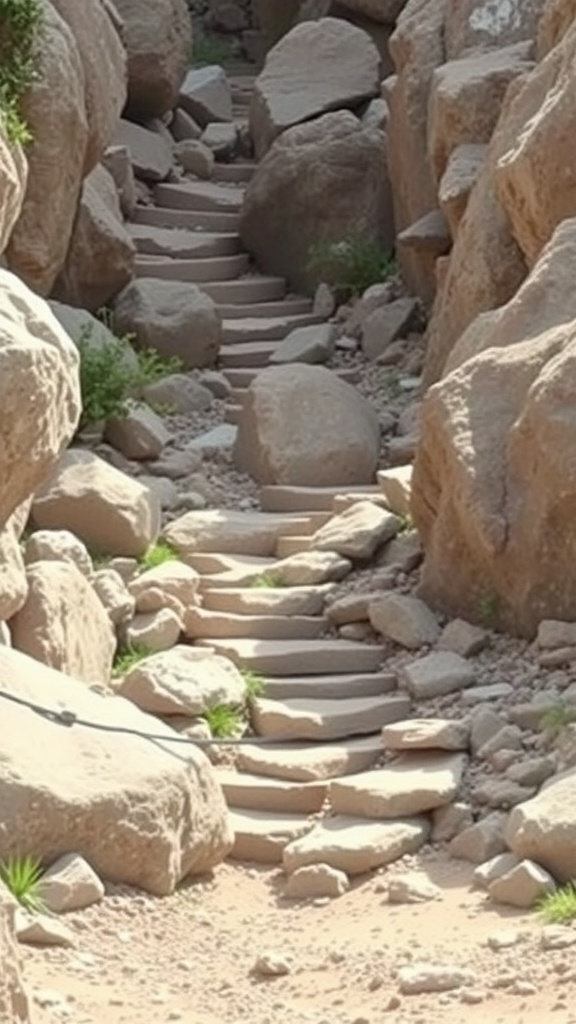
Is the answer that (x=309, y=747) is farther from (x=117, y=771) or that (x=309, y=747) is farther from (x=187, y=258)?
(x=187, y=258)

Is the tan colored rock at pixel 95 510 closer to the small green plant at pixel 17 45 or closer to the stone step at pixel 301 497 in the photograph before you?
the stone step at pixel 301 497

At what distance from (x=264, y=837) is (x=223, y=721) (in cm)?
89

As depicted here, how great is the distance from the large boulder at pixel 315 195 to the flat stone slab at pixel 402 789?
7194mm

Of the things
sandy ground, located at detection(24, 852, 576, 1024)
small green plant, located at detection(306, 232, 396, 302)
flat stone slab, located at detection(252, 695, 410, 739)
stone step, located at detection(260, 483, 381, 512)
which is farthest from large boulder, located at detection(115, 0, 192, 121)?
sandy ground, located at detection(24, 852, 576, 1024)

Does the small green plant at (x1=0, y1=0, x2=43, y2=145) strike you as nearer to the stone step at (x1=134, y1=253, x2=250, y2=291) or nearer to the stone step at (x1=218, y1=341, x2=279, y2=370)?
the stone step at (x1=218, y1=341, x2=279, y2=370)

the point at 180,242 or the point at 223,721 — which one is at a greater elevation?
the point at 223,721

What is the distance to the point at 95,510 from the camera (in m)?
10.8

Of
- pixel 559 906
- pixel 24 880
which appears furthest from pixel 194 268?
pixel 559 906

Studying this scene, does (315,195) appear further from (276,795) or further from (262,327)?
(276,795)

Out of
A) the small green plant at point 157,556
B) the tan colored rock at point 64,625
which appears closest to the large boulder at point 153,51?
the small green plant at point 157,556

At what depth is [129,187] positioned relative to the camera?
16.2m

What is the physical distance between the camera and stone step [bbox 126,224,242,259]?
52.1ft

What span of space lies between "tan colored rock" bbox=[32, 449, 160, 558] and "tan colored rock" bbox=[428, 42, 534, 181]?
3703 millimetres

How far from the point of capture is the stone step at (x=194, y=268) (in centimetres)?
1545
